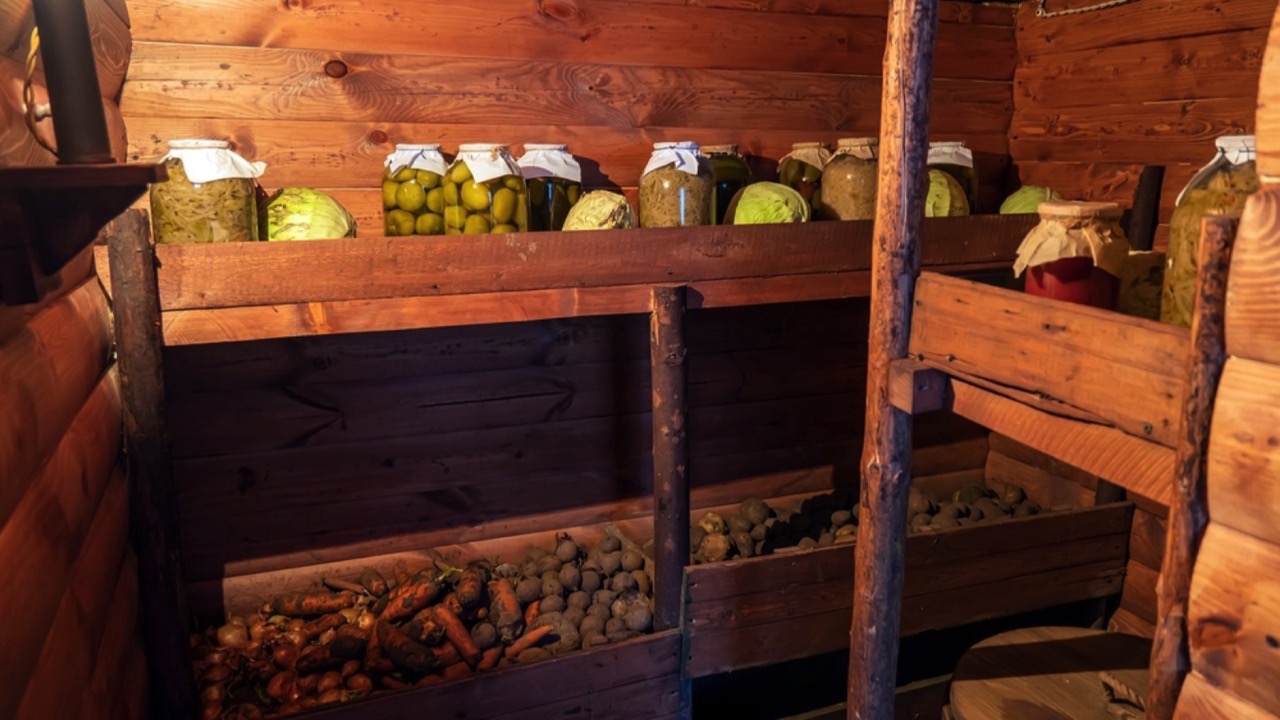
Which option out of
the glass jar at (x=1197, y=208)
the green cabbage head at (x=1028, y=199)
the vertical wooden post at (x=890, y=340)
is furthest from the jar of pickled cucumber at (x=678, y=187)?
the glass jar at (x=1197, y=208)

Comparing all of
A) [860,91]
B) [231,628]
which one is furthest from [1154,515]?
[231,628]

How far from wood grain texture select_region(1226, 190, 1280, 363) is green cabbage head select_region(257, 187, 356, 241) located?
71.8 inches

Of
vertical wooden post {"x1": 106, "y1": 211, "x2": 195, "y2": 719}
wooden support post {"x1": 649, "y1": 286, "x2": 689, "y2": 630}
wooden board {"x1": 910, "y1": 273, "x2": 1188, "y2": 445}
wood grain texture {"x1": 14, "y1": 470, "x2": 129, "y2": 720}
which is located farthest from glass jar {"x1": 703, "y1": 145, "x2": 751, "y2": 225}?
wood grain texture {"x1": 14, "y1": 470, "x2": 129, "y2": 720}

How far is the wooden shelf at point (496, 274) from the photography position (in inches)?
73.0

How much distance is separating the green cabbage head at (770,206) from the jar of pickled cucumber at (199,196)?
1300 millimetres

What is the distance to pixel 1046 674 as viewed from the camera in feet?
6.79

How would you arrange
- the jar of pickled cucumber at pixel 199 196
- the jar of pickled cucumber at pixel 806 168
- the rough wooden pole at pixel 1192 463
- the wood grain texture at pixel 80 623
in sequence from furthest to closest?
the jar of pickled cucumber at pixel 806 168 → the jar of pickled cucumber at pixel 199 196 → the wood grain texture at pixel 80 623 → the rough wooden pole at pixel 1192 463

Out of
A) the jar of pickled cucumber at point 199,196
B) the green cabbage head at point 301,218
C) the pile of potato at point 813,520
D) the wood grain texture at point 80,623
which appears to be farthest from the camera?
the pile of potato at point 813,520

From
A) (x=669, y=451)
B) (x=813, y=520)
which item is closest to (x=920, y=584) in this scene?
(x=813, y=520)

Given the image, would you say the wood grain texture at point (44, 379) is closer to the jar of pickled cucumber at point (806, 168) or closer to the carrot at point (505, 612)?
the carrot at point (505, 612)

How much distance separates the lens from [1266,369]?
0.97m

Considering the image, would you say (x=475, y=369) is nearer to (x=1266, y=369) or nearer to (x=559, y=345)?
(x=559, y=345)

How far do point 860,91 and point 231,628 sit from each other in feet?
8.82

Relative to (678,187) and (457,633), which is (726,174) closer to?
(678,187)
